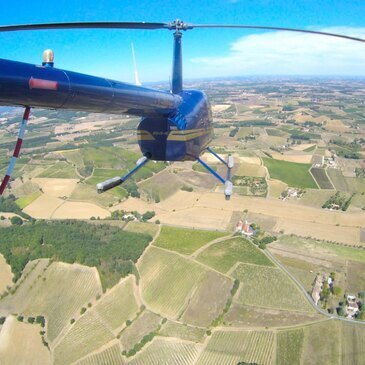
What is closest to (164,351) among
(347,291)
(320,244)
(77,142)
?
(347,291)

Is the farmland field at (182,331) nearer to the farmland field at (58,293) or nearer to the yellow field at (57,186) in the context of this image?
the farmland field at (58,293)

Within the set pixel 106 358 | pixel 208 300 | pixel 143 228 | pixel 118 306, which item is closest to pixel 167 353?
pixel 106 358

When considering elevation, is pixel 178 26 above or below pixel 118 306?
above

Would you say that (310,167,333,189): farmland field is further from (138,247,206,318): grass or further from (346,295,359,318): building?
(138,247,206,318): grass

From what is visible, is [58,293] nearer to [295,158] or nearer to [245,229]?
[245,229]

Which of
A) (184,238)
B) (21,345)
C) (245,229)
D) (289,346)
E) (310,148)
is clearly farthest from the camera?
(310,148)

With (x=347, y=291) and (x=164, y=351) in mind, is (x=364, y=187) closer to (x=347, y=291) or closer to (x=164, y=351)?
(x=347, y=291)

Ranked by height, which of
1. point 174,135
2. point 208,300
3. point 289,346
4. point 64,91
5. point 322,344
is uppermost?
point 64,91
